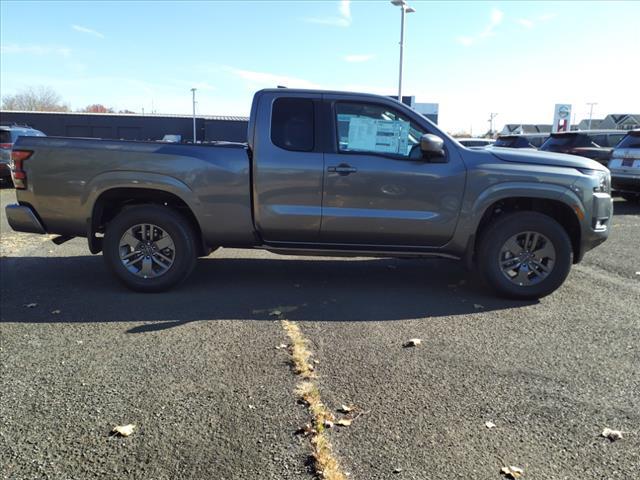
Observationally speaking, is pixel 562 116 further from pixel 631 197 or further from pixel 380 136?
pixel 380 136

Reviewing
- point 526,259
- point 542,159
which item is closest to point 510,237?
point 526,259

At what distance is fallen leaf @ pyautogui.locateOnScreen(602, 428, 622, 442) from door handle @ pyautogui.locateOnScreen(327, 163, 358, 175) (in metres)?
3.14

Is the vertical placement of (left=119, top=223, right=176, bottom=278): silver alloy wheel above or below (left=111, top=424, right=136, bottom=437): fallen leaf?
above

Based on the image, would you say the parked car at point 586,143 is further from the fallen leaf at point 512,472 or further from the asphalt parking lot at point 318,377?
the fallen leaf at point 512,472

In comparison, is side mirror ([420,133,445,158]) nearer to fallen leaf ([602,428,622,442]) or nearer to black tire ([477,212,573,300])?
black tire ([477,212,573,300])

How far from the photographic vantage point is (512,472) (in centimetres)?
257

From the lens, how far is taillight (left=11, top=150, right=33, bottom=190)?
5391mm

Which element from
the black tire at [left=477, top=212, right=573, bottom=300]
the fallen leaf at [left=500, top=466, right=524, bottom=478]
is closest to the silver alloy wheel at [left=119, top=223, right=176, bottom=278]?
the black tire at [left=477, top=212, right=573, bottom=300]

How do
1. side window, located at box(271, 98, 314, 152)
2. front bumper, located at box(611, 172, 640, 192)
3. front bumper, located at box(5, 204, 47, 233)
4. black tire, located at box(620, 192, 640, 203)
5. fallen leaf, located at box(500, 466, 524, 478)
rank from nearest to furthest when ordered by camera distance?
fallen leaf, located at box(500, 466, 524, 478), side window, located at box(271, 98, 314, 152), front bumper, located at box(5, 204, 47, 233), front bumper, located at box(611, 172, 640, 192), black tire, located at box(620, 192, 640, 203)

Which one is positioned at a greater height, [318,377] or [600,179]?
[600,179]

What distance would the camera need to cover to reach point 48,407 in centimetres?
316

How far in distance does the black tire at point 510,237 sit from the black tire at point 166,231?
10.0ft

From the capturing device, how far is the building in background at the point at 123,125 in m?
39.3

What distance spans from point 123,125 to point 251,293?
3870 centimetres
